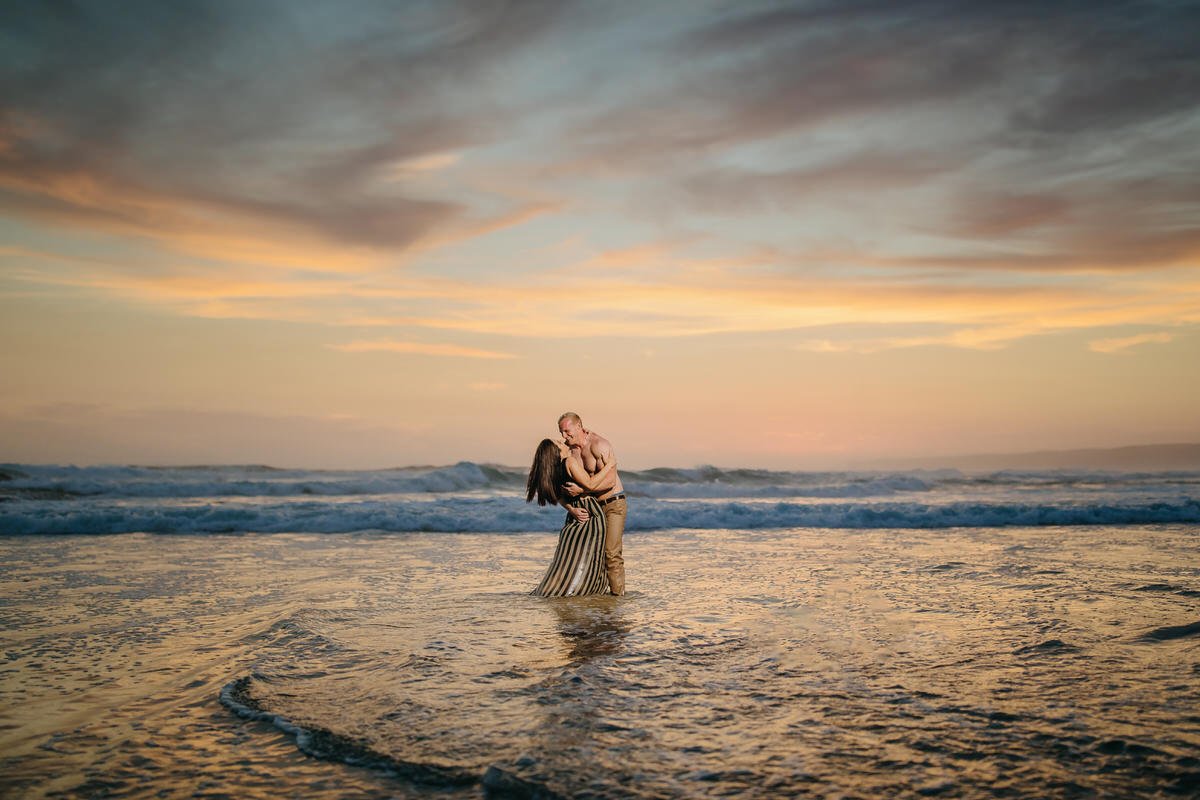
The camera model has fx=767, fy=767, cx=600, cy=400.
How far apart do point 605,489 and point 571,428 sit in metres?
0.93

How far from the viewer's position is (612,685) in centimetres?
517

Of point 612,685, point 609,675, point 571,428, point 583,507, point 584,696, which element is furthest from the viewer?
point 583,507

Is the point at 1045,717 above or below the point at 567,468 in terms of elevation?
below

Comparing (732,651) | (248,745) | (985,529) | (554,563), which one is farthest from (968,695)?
(985,529)

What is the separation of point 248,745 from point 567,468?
470 centimetres

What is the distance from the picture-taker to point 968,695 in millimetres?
4824

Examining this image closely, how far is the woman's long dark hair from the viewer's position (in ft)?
27.8

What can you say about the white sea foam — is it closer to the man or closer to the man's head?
the man

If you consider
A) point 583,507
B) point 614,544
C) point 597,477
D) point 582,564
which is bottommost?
point 582,564

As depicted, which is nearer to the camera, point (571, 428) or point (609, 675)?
point (609, 675)

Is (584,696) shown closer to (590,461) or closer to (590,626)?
(590,626)

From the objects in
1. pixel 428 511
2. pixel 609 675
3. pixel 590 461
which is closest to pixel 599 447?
pixel 590 461

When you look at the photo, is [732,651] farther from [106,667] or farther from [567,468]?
[106,667]

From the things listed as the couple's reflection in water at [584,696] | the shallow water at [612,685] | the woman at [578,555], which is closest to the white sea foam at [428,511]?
the shallow water at [612,685]
